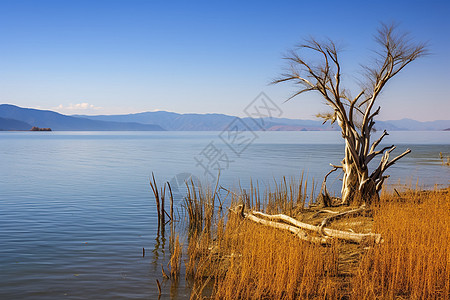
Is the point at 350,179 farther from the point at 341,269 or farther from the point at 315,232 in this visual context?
the point at 341,269

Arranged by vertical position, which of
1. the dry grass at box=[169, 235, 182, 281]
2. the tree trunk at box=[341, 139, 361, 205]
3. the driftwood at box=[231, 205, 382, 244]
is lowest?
the dry grass at box=[169, 235, 182, 281]

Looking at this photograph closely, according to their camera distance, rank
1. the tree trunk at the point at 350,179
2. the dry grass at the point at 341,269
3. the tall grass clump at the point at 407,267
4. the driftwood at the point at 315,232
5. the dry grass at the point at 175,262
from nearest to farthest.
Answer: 1. the tall grass clump at the point at 407,267
2. the dry grass at the point at 341,269
3. the dry grass at the point at 175,262
4. the driftwood at the point at 315,232
5. the tree trunk at the point at 350,179

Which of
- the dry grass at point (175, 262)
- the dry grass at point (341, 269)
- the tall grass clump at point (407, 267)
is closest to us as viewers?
the tall grass clump at point (407, 267)

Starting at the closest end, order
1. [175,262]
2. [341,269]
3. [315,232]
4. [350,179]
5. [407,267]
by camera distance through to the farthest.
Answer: [407,267]
[341,269]
[175,262]
[315,232]
[350,179]

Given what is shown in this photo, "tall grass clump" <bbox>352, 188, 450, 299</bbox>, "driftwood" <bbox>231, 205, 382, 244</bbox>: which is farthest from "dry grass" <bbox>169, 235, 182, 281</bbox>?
"tall grass clump" <bbox>352, 188, 450, 299</bbox>

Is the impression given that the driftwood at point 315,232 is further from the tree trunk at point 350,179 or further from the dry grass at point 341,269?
the tree trunk at point 350,179

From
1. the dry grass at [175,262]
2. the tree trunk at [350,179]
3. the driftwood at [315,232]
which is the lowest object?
the dry grass at [175,262]

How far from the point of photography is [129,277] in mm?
9641

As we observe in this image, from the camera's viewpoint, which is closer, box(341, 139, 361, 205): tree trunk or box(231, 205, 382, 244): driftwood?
box(231, 205, 382, 244): driftwood

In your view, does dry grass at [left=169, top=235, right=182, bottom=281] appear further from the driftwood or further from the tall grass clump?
the tall grass clump

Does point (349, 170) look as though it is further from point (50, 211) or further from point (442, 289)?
point (50, 211)

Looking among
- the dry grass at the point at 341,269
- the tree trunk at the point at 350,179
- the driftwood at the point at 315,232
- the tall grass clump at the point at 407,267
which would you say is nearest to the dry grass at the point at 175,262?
the dry grass at the point at 341,269

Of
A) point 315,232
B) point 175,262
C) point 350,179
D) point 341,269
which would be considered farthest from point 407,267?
point 350,179

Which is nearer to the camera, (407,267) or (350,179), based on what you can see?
(407,267)
